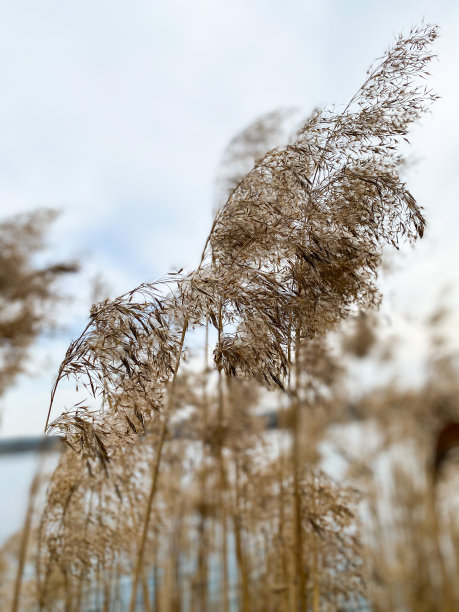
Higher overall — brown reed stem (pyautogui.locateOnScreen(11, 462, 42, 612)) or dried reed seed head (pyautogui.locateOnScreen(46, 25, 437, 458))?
dried reed seed head (pyautogui.locateOnScreen(46, 25, 437, 458))

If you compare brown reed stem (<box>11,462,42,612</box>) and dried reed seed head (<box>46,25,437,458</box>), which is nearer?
dried reed seed head (<box>46,25,437,458</box>)

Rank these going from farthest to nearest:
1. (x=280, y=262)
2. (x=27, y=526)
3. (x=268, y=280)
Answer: (x=27, y=526) < (x=280, y=262) < (x=268, y=280)

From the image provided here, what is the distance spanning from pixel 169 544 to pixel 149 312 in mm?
2136

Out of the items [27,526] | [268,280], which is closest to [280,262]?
[268,280]

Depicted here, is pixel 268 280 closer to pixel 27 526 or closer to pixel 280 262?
pixel 280 262

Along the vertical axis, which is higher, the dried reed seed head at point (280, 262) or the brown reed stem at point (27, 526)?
the dried reed seed head at point (280, 262)

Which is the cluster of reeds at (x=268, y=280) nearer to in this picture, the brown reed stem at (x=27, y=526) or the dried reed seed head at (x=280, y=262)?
the dried reed seed head at (x=280, y=262)

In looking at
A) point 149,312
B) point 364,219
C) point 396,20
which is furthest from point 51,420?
point 396,20

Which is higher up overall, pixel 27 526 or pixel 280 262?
pixel 280 262

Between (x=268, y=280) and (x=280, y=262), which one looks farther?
(x=280, y=262)

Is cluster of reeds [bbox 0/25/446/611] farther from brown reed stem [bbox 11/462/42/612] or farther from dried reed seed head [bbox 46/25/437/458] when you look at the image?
brown reed stem [bbox 11/462/42/612]

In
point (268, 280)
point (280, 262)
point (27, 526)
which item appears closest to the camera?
point (268, 280)

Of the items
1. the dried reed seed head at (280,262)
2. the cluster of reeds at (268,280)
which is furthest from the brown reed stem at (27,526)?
the dried reed seed head at (280,262)

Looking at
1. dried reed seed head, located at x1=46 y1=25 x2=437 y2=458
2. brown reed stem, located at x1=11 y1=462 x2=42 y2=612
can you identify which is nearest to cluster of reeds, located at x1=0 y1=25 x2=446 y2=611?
dried reed seed head, located at x1=46 y1=25 x2=437 y2=458
